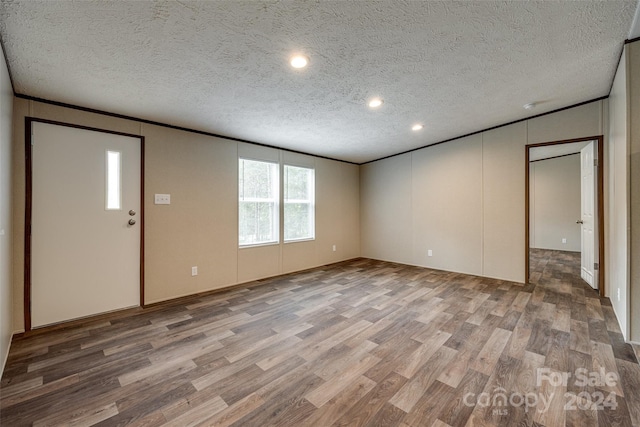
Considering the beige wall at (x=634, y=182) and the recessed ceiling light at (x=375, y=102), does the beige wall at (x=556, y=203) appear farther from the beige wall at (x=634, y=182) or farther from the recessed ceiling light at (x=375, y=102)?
the recessed ceiling light at (x=375, y=102)

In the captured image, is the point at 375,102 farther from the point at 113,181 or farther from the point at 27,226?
the point at 27,226

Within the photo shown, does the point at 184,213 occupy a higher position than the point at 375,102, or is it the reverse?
the point at 375,102

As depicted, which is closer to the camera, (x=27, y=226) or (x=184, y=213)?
(x=27, y=226)

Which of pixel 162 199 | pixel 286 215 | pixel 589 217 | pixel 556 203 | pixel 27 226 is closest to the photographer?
pixel 27 226

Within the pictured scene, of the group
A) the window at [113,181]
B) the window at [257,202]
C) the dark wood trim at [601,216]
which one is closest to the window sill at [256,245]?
the window at [257,202]

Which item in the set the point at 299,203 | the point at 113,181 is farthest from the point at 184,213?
the point at 299,203

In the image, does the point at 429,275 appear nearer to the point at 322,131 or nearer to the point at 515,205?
the point at 515,205

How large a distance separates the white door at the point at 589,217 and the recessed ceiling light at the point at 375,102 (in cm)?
307

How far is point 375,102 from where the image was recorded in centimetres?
306

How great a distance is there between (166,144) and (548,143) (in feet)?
17.5

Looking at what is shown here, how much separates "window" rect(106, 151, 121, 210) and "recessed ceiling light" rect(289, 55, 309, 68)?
245 cm

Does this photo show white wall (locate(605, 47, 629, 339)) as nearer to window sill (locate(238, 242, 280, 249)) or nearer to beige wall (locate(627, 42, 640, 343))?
beige wall (locate(627, 42, 640, 343))

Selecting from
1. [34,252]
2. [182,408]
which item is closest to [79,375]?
[182,408]

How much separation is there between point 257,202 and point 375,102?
2.56 metres
